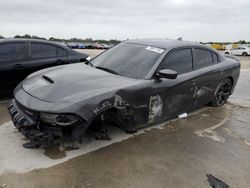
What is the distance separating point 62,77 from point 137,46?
1.58 m

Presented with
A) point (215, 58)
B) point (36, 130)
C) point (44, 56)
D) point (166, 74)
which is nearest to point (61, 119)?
point (36, 130)

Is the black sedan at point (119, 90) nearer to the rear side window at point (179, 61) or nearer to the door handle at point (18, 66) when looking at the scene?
the rear side window at point (179, 61)

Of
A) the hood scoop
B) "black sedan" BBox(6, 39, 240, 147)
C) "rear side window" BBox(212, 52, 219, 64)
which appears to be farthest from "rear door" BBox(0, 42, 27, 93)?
"rear side window" BBox(212, 52, 219, 64)

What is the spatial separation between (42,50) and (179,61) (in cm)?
324

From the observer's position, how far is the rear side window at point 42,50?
620 centimetres

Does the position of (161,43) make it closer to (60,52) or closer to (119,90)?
(119,90)

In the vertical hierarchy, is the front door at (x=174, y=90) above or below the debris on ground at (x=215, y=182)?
above

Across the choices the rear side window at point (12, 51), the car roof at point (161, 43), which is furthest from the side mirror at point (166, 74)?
the rear side window at point (12, 51)

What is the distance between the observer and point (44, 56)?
632cm

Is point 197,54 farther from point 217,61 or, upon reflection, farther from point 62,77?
point 62,77

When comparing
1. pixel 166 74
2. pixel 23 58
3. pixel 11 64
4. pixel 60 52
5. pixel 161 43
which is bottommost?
pixel 11 64

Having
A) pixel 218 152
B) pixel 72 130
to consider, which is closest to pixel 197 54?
pixel 218 152

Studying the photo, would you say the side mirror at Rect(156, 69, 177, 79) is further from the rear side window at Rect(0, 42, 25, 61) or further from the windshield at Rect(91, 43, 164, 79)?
the rear side window at Rect(0, 42, 25, 61)

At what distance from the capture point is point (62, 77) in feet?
13.2
